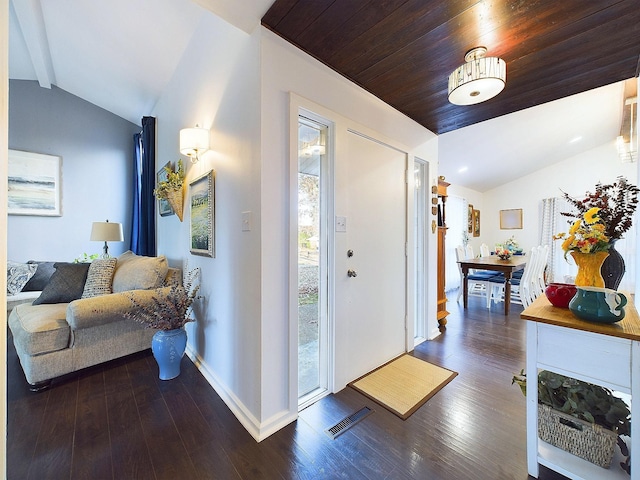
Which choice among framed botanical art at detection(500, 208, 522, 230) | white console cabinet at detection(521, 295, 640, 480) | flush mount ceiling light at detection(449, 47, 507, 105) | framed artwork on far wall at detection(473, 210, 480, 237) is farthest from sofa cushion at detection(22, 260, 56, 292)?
framed botanical art at detection(500, 208, 522, 230)

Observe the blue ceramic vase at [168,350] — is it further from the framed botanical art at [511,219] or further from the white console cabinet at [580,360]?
the framed botanical art at [511,219]

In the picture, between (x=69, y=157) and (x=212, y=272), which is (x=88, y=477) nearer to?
(x=212, y=272)

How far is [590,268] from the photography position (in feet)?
4.24

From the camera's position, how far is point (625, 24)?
1.46 meters

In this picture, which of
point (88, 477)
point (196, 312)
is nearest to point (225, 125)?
point (196, 312)

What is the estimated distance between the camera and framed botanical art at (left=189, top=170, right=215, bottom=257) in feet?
6.83

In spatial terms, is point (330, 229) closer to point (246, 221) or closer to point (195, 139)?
point (246, 221)

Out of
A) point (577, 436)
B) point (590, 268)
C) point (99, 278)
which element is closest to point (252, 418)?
point (577, 436)

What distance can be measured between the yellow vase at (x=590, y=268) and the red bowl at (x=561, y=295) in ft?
0.18

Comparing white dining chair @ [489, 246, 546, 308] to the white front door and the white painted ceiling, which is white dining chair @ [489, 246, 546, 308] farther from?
the white front door

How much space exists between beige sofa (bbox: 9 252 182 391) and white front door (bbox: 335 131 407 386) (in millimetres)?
1775

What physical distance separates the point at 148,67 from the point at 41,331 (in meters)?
2.80

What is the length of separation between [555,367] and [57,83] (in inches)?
241

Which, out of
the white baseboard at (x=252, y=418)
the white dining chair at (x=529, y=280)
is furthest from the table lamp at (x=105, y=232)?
the white dining chair at (x=529, y=280)
